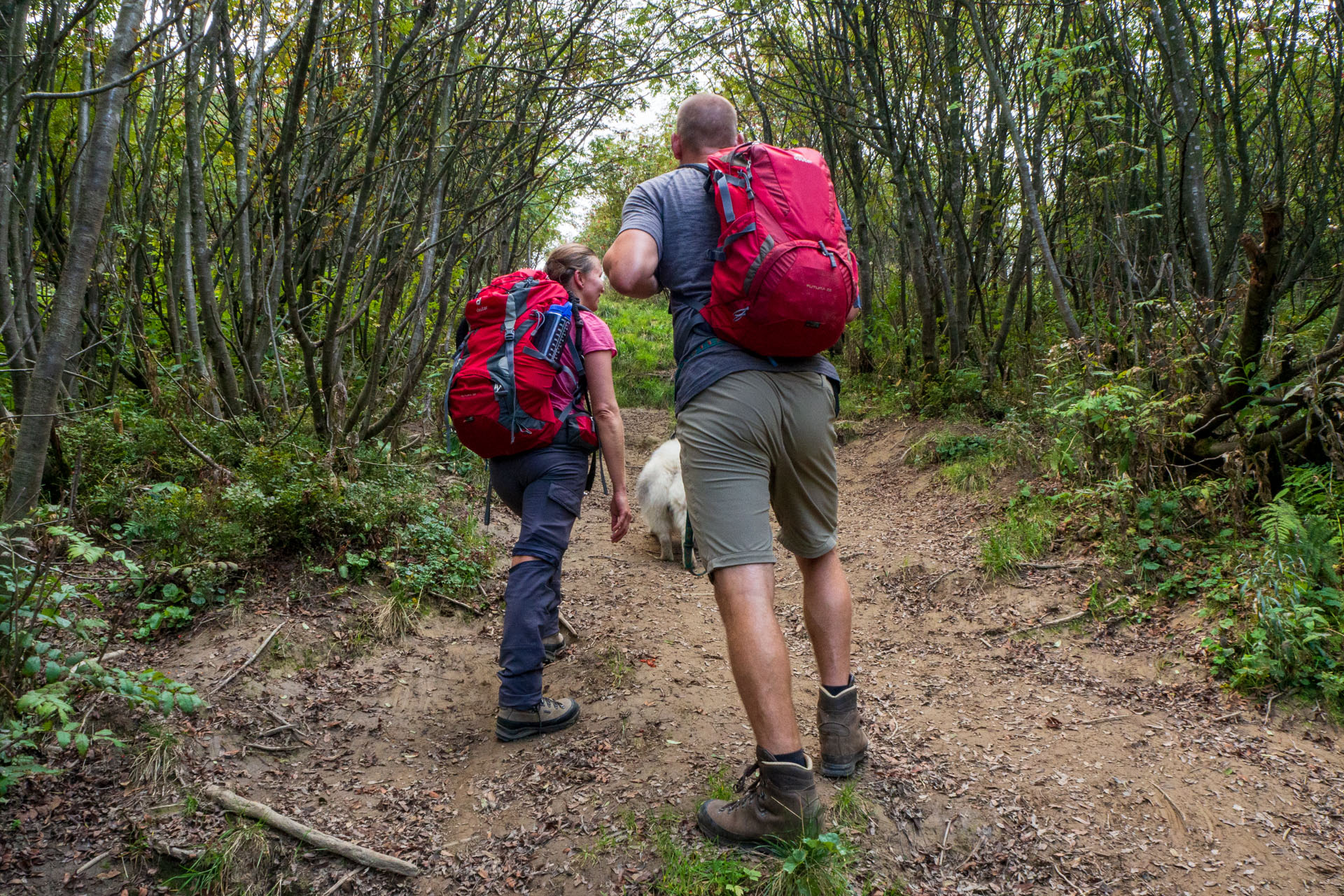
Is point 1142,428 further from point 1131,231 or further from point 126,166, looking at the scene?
point 126,166

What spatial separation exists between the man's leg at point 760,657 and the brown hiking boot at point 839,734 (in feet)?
1.40

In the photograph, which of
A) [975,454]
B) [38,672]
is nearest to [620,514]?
[38,672]

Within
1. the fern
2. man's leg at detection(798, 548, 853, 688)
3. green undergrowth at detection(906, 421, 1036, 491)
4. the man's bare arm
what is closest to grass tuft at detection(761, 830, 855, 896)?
man's leg at detection(798, 548, 853, 688)

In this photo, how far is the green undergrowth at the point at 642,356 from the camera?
1157 cm

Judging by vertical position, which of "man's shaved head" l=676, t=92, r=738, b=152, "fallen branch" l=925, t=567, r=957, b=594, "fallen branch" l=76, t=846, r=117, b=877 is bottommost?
"fallen branch" l=925, t=567, r=957, b=594

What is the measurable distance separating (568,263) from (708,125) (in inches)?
40.9

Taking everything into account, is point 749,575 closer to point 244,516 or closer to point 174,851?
point 174,851

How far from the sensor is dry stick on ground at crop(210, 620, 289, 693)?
3.07 m

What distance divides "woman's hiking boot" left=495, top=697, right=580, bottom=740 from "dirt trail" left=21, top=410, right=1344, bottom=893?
2.5 inches

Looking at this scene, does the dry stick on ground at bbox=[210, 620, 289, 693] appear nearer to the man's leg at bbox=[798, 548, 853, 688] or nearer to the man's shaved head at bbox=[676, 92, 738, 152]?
the man's leg at bbox=[798, 548, 853, 688]

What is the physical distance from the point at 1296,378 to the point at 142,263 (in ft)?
25.0

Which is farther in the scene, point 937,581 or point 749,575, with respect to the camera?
point 937,581

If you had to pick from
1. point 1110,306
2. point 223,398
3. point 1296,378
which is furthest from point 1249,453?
point 223,398

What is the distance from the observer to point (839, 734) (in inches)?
104
